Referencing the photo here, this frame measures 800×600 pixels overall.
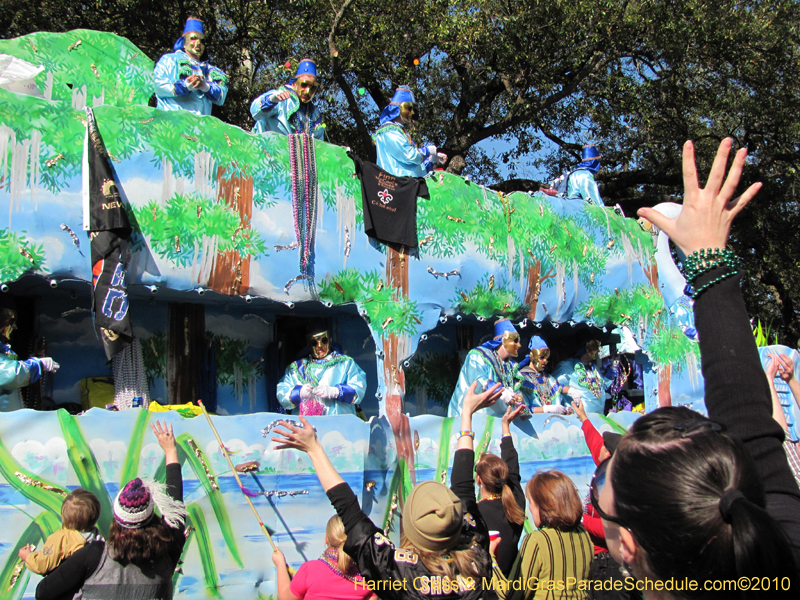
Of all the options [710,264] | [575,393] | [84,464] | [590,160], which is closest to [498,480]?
[710,264]

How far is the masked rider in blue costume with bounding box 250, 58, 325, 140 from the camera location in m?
6.55

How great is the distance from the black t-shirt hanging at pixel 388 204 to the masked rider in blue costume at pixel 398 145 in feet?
0.60

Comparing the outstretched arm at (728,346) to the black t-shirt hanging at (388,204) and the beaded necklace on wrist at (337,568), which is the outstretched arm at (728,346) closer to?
the beaded necklace on wrist at (337,568)

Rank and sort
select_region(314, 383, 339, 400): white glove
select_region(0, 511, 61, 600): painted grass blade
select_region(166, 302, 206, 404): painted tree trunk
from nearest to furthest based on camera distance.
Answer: select_region(0, 511, 61, 600): painted grass blade
select_region(314, 383, 339, 400): white glove
select_region(166, 302, 206, 404): painted tree trunk

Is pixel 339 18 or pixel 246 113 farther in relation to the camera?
pixel 246 113

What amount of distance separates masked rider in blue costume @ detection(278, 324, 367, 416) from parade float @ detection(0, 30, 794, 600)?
14.0 inches

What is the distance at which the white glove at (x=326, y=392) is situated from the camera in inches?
240

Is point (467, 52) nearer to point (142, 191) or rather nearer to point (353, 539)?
point (142, 191)

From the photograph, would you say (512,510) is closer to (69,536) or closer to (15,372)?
(69,536)

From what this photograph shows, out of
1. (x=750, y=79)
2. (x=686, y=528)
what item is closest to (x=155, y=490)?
(x=686, y=528)

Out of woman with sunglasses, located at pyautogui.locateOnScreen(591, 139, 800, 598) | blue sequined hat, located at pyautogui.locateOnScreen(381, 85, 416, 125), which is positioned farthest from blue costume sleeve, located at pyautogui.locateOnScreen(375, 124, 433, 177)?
woman with sunglasses, located at pyautogui.locateOnScreen(591, 139, 800, 598)

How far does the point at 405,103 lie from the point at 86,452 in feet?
14.2

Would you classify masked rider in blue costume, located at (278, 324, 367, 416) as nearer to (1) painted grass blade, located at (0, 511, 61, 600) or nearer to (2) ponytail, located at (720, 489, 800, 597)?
(1) painted grass blade, located at (0, 511, 61, 600)

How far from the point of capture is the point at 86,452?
4.69 meters
